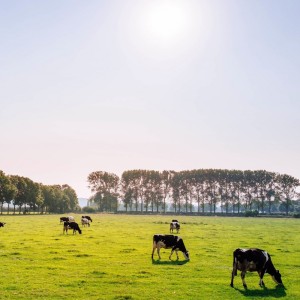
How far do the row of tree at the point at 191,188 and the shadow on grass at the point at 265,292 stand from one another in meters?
159

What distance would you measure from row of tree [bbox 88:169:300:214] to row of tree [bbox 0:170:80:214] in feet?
44.8

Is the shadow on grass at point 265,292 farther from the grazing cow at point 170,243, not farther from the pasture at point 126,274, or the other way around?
the grazing cow at point 170,243

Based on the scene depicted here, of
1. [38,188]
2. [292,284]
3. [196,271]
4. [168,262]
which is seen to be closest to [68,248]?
[168,262]

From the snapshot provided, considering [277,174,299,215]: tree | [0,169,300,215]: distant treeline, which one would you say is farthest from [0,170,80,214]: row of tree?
[277,174,299,215]: tree

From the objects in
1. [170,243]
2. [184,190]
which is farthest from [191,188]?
[170,243]

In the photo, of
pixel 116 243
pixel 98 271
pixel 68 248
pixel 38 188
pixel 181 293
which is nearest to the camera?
pixel 181 293

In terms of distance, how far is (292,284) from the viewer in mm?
20812

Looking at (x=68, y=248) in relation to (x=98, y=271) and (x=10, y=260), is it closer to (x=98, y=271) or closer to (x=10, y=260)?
(x=10, y=260)

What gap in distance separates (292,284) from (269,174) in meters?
162

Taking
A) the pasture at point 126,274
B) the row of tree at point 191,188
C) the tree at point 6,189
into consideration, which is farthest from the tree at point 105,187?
the pasture at point 126,274

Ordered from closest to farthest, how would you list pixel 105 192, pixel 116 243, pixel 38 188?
1. pixel 116 243
2. pixel 38 188
3. pixel 105 192

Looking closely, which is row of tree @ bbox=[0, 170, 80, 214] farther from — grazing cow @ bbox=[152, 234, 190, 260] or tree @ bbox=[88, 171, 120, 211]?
grazing cow @ bbox=[152, 234, 190, 260]

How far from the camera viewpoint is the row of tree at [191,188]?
176125mm

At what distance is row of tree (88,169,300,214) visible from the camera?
176m
